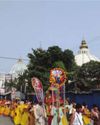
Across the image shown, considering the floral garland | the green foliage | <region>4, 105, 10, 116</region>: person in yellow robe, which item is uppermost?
the green foliage

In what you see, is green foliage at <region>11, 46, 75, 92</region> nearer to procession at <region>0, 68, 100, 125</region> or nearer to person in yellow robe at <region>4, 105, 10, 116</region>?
person in yellow robe at <region>4, 105, 10, 116</region>

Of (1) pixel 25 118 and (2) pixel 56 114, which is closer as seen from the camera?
(2) pixel 56 114

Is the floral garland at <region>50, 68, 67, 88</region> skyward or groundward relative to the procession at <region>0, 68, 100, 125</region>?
skyward

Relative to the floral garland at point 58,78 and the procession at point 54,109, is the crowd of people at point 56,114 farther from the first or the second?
the floral garland at point 58,78

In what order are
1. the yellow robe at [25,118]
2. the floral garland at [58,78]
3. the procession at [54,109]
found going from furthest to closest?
the yellow robe at [25,118] < the floral garland at [58,78] < the procession at [54,109]

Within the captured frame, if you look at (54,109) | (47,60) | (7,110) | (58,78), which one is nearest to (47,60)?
(47,60)

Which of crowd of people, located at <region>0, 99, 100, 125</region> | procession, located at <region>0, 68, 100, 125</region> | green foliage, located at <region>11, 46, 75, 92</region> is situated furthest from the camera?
green foliage, located at <region>11, 46, 75, 92</region>

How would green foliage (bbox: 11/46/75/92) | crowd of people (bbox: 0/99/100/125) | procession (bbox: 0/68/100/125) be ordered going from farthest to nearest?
1. green foliage (bbox: 11/46/75/92)
2. procession (bbox: 0/68/100/125)
3. crowd of people (bbox: 0/99/100/125)

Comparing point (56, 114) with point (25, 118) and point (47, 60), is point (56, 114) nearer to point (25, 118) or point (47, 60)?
point (25, 118)

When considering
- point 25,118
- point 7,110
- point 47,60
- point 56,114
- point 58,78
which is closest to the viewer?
point 56,114

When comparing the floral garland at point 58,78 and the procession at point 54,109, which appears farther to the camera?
Answer: the floral garland at point 58,78

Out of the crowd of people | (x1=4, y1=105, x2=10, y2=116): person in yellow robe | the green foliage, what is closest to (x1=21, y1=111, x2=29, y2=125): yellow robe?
the crowd of people

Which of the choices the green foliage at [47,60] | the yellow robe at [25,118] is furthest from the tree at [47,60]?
the yellow robe at [25,118]

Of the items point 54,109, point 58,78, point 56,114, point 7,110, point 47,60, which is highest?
point 47,60
